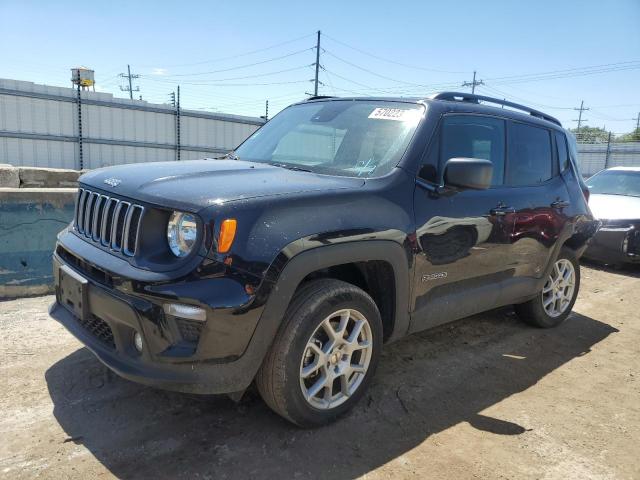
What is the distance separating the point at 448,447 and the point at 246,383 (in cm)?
121

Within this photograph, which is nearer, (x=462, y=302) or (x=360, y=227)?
(x=360, y=227)

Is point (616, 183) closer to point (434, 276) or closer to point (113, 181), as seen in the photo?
point (434, 276)

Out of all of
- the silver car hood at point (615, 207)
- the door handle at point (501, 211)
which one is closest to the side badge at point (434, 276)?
the door handle at point (501, 211)

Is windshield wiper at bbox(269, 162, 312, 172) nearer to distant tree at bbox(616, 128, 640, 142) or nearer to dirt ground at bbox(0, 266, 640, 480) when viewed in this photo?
dirt ground at bbox(0, 266, 640, 480)

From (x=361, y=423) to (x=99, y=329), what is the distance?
159cm

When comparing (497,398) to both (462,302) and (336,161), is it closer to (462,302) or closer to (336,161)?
(462,302)

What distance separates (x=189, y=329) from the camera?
7.98 ft

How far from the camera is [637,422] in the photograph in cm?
331

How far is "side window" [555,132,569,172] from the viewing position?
4.89m

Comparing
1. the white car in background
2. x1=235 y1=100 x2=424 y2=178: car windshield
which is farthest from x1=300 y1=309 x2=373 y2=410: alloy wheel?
the white car in background

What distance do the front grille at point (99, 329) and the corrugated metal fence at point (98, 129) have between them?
13.3m

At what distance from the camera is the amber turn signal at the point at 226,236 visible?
242 centimetres

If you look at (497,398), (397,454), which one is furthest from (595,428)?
(397,454)

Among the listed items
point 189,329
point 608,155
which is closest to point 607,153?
point 608,155
